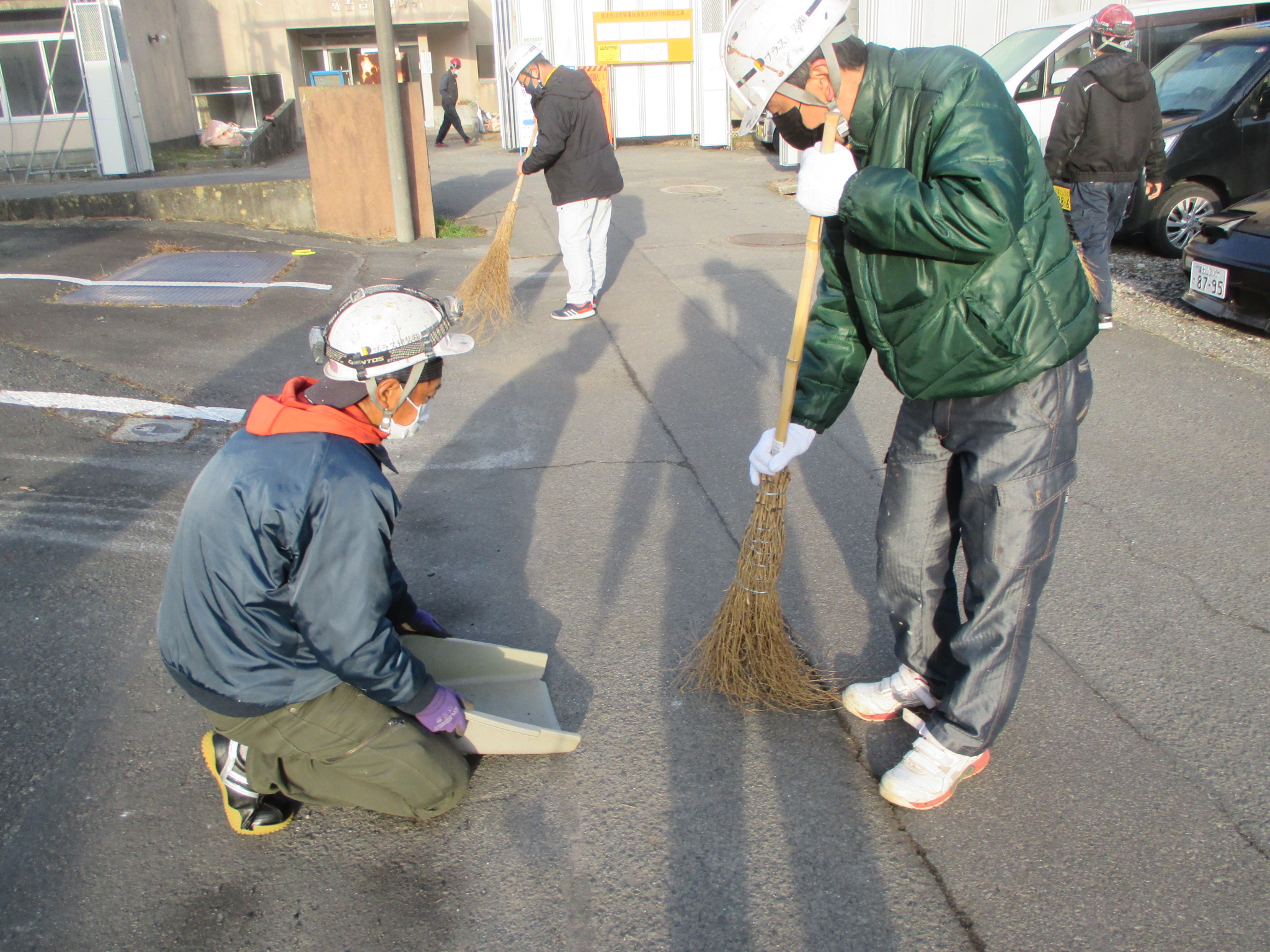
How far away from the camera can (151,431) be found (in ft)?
16.5

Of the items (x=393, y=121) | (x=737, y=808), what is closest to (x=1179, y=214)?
(x=393, y=121)

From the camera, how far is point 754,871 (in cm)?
234

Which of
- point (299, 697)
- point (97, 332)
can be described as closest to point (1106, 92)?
point (299, 697)

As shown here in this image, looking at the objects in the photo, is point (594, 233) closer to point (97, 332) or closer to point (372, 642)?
point (97, 332)

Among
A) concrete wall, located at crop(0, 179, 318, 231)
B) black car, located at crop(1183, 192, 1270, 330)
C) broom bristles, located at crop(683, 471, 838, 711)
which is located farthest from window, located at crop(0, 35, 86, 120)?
broom bristles, located at crop(683, 471, 838, 711)

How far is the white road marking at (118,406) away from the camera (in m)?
5.22

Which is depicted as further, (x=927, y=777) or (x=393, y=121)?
(x=393, y=121)

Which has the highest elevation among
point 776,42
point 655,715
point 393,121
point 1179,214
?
point 776,42

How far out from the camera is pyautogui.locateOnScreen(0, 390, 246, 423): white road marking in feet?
17.1

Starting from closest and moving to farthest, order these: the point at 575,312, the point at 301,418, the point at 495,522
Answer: the point at 301,418 → the point at 495,522 → the point at 575,312

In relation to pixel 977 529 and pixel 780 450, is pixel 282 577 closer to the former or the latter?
pixel 780 450

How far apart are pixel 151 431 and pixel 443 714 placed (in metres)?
3.39

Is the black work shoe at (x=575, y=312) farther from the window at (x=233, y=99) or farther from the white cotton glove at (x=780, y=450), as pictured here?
the window at (x=233, y=99)

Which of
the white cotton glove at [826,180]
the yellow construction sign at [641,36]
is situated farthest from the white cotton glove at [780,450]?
the yellow construction sign at [641,36]
